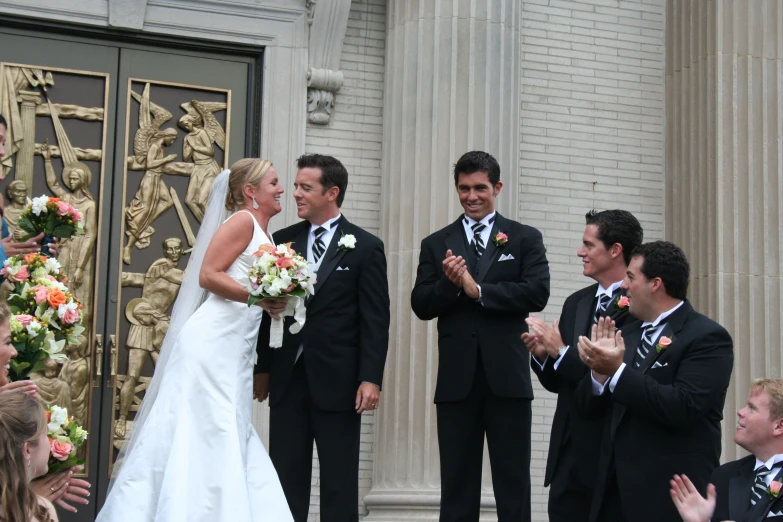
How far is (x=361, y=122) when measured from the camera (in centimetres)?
1123

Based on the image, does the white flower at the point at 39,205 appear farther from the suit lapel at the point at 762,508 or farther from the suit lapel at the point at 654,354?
the suit lapel at the point at 762,508

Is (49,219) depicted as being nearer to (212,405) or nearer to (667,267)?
(212,405)

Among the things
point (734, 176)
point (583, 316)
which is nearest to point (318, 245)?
point (583, 316)

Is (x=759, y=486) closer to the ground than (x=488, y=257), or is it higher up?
closer to the ground

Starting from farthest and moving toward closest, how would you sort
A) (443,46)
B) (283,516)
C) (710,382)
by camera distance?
1. (443,46)
2. (283,516)
3. (710,382)

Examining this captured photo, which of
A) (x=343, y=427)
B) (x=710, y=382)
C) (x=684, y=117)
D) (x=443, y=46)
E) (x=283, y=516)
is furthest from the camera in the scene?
(x=684, y=117)

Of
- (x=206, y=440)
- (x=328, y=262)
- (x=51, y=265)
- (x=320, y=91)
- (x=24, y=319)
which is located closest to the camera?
(x=24, y=319)

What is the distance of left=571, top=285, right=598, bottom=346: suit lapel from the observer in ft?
25.4

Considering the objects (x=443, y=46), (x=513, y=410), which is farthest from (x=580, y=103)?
(x=513, y=410)

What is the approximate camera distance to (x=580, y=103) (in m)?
11.8

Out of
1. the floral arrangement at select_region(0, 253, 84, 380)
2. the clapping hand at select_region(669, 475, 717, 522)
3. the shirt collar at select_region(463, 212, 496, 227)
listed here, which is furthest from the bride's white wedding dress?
the clapping hand at select_region(669, 475, 717, 522)

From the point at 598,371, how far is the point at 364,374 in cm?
159

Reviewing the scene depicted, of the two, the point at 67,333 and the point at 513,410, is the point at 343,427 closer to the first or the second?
the point at 513,410

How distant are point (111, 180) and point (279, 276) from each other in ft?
12.6
